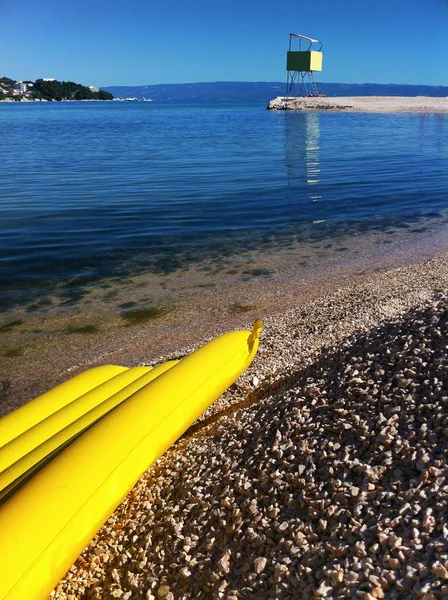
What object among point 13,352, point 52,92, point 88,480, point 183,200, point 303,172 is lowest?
point 13,352

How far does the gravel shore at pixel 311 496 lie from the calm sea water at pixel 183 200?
510 centimetres

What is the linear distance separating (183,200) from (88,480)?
1118cm

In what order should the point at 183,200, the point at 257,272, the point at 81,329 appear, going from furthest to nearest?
the point at 183,200 < the point at 257,272 < the point at 81,329

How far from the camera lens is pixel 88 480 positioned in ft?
9.21

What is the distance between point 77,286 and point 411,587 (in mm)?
6761

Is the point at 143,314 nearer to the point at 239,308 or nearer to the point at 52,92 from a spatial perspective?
the point at 239,308

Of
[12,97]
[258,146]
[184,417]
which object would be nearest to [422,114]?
[258,146]

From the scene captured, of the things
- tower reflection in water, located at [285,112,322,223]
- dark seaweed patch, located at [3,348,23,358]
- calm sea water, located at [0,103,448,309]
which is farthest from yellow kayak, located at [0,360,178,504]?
tower reflection in water, located at [285,112,322,223]

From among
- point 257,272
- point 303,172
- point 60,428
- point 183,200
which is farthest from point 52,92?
point 60,428

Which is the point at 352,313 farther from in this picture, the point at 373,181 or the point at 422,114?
the point at 422,114

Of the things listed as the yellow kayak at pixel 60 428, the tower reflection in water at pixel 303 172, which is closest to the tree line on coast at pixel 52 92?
the tower reflection in water at pixel 303 172

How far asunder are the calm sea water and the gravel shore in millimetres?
5104

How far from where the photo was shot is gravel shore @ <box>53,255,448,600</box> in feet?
7.07

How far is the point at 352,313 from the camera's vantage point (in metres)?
6.10
